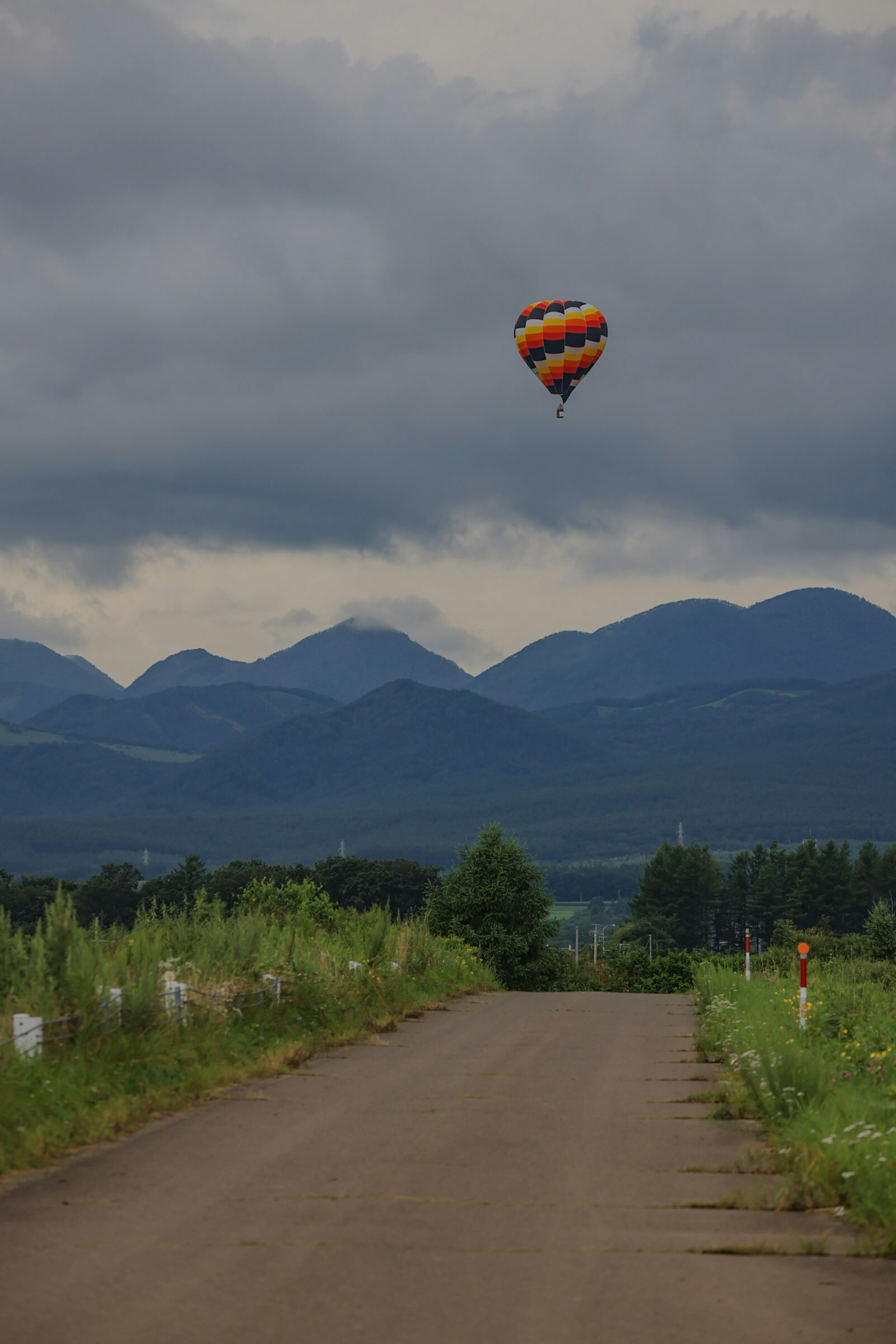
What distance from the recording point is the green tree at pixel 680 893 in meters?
183

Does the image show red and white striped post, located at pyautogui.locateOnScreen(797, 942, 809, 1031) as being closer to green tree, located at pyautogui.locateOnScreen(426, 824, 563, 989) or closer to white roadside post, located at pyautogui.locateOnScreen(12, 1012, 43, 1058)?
white roadside post, located at pyautogui.locateOnScreen(12, 1012, 43, 1058)

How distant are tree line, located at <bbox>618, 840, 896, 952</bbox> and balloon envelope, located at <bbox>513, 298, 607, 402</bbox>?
121m

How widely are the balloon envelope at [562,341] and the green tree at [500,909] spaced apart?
75.8 feet

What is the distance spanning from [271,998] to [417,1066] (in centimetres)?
274

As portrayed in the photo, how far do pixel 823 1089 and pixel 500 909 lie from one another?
29.6m

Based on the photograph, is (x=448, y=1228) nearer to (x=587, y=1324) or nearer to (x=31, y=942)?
(x=587, y=1324)

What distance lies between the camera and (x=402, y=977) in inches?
892

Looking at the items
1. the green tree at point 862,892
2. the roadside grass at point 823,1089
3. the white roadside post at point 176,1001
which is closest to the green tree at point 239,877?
the green tree at point 862,892

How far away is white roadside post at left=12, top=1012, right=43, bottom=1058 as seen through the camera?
35.1 ft

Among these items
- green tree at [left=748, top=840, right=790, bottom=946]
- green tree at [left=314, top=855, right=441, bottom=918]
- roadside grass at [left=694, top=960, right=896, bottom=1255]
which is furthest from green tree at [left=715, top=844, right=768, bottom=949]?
roadside grass at [left=694, top=960, right=896, bottom=1255]

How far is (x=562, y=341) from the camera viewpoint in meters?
54.7

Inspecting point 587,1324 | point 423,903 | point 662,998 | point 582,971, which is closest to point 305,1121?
point 587,1324

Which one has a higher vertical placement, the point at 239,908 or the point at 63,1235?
the point at 239,908

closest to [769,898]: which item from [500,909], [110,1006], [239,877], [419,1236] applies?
[239,877]
